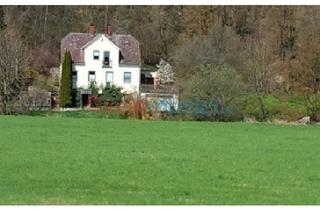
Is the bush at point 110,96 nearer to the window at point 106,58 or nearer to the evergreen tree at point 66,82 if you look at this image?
the evergreen tree at point 66,82

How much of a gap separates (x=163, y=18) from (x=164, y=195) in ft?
218

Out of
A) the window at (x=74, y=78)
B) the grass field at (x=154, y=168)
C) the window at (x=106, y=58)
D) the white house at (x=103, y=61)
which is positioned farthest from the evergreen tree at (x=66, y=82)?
the grass field at (x=154, y=168)

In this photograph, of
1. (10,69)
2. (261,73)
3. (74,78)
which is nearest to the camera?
(10,69)

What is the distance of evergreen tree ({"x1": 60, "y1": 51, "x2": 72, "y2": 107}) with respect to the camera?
5809cm

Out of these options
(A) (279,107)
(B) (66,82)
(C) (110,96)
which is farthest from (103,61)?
(A) (279,107)

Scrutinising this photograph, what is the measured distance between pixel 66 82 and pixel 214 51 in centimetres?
1372

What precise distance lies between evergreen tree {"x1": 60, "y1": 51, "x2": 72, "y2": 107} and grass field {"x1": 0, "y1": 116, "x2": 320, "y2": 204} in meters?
30.2

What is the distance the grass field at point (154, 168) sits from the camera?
405 inches

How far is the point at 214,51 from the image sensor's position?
61469 mm

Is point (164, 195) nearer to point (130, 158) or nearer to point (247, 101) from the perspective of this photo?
point (130, 158)

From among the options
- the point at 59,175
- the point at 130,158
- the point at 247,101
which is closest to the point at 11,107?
the point at 247,101

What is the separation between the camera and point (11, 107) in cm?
4709

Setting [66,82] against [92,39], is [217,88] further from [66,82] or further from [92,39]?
[92,39]

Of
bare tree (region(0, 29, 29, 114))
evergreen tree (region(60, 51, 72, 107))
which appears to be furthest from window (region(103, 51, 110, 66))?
bare tree (region(0, 29, 29, 114))
